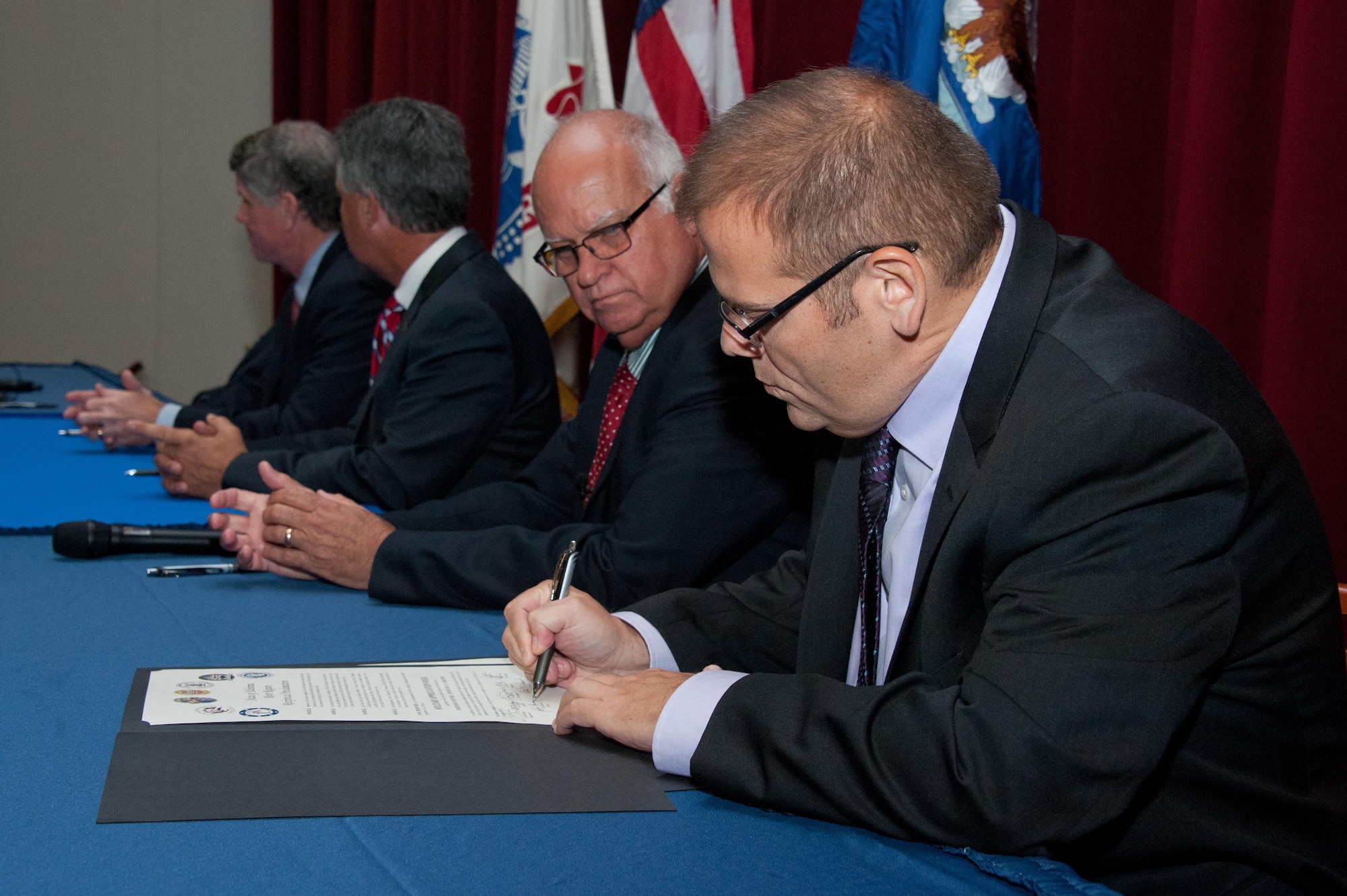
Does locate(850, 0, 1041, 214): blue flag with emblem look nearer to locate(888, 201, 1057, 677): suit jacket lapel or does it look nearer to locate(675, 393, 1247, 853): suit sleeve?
locate(888, 201, 1057, 677): suit jacket lapel

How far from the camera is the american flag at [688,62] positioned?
311 cm

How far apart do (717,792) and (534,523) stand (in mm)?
1413

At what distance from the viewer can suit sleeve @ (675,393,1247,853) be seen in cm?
93

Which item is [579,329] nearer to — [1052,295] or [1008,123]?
Answer: [1008,123]

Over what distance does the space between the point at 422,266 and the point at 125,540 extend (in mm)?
1313

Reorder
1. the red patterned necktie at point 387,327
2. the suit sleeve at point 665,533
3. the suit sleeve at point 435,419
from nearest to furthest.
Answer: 1. the suit sleeve at point 665,533
2. the suit sleeve at point 435,419
3. the red patterned necktie at point 387,327

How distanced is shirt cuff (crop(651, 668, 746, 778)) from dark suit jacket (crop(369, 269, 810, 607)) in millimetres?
716

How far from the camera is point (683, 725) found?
1069mm

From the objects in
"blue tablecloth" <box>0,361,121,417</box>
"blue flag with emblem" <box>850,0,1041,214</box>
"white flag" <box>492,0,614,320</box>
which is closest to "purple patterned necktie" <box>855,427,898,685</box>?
"blue flag with emblem" <box>850,0,1041,214</box>

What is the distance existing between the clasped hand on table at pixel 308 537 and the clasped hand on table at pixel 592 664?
22.4 inches

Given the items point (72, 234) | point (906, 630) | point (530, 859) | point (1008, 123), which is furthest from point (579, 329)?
point (72, 234)

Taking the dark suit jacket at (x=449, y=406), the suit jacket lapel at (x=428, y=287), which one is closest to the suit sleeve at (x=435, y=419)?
the dark suit jacket at (x=449, y=406)

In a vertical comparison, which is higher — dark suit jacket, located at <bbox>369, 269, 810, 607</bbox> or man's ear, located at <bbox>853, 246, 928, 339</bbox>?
man's ear, located at <bbox>853, 246, 928, 339</bbox>

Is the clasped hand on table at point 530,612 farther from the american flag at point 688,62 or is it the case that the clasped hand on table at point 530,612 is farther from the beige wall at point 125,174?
the beige wall at point 125,174
